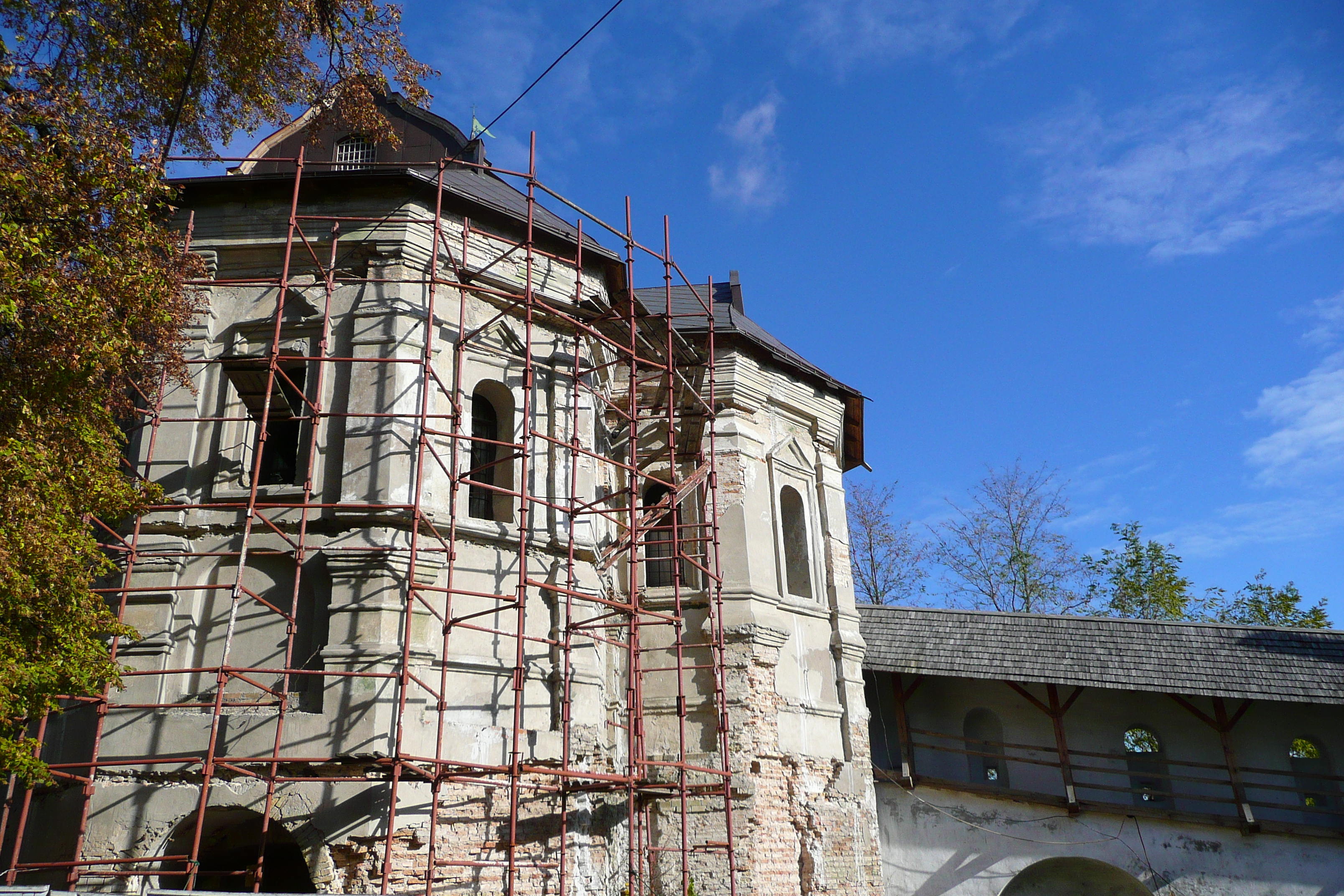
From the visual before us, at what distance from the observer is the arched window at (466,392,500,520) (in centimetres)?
1218

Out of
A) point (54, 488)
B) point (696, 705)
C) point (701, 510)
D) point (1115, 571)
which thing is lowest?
point (696, 705)

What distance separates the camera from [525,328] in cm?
Result: 1209

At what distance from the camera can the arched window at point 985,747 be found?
59.9 feet

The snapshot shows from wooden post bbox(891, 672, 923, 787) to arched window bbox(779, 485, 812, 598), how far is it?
9.60ft

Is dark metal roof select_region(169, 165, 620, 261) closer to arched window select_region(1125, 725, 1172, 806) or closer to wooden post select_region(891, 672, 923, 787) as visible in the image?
wooden post select_region(891, 672, 923, 787)

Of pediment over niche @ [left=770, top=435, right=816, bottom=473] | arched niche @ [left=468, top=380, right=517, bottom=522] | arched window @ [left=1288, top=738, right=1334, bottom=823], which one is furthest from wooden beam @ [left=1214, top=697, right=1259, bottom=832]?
arched niche @ [left=468, top=380, right=517, bottom=522]

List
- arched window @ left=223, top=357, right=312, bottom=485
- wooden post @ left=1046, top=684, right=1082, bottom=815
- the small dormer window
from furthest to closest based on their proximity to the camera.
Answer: wooden post @ left=1046, top=684, right=1082, bottom=815 → the small dormer window → arched window @ left=223, top=357, right=312, bottom=485

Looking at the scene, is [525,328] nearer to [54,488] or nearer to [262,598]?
[262,598]

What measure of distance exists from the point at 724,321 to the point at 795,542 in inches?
142

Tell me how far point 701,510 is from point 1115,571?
69.1 feet

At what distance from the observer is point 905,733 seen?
56.8 feet

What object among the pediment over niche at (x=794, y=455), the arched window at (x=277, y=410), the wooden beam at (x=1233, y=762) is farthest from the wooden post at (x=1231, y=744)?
the arched window at (x=277, y=410)

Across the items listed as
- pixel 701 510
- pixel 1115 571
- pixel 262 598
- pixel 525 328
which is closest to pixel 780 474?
pixel 701 510

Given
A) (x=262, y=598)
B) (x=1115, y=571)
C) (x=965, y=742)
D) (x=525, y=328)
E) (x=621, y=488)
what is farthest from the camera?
(x=1115, y=571)
